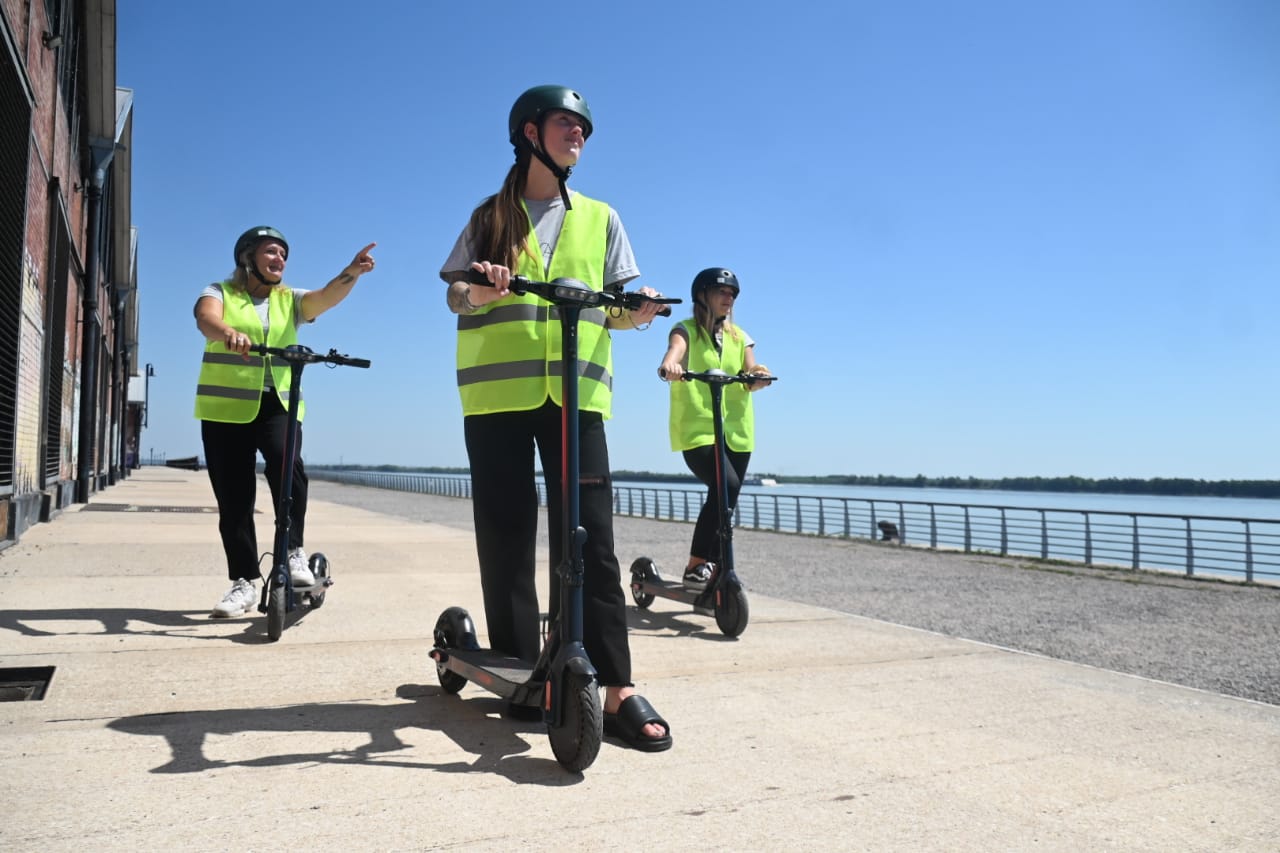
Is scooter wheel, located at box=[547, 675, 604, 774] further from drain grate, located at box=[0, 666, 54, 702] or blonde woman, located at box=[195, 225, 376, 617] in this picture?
blonde woman, located at box=[195, 225, 376, 617]

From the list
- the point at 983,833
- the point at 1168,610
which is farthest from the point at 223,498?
the point at 1168,610

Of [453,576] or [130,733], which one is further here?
[453,576]

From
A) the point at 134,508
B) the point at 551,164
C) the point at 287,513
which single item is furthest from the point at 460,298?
the point at 134,508

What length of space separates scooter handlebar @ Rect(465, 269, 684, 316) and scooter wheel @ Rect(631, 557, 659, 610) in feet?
10.9

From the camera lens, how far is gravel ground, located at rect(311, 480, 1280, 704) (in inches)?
227

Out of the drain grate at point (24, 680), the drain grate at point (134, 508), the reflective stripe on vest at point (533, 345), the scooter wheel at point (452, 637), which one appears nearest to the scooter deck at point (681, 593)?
the scooter wheel at point (452, 637)

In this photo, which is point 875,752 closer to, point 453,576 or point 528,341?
point 528,341

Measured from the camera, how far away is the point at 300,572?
485 cm

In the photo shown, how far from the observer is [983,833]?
2.21 metres

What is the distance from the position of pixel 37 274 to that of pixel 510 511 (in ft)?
32.0

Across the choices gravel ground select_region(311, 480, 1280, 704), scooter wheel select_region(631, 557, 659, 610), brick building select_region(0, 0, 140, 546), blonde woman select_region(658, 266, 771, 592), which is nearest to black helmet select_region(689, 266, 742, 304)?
blonde woman select_region(658, 266, 771, 592)

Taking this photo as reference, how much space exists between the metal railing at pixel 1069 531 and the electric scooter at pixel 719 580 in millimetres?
2991

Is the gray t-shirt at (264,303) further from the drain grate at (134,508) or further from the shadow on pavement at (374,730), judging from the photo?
the drain grate at (134,508)

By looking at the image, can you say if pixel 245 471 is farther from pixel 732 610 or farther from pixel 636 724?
pixel 636 724
